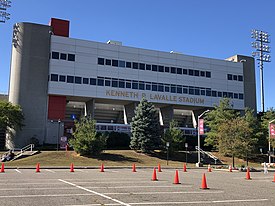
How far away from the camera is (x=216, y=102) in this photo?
6688 cm

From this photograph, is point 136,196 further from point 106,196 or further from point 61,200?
point 61,200

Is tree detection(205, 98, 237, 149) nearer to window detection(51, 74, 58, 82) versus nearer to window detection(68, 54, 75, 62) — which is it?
window detection(68, 54, 75, 62)

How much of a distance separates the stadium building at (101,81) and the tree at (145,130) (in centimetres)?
1294

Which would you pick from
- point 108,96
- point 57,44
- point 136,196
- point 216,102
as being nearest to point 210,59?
point 216,102

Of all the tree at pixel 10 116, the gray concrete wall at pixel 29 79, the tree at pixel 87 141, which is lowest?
the tree at pixel 87 141

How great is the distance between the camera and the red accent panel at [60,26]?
57.5 metres

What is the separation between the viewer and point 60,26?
5806 centimetres

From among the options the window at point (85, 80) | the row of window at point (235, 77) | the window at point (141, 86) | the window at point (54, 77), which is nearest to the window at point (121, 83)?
the window at point (141, 86)

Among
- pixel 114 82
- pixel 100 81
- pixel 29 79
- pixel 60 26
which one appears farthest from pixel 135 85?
pixel 29 79

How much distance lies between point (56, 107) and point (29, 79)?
242 inches

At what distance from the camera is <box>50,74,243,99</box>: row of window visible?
184 feet

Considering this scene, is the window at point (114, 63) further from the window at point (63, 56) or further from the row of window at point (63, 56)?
the window at point (63, 56)

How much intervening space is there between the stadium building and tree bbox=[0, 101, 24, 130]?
7.43ft

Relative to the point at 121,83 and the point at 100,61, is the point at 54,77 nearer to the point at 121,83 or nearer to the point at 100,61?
the point at 100,61
